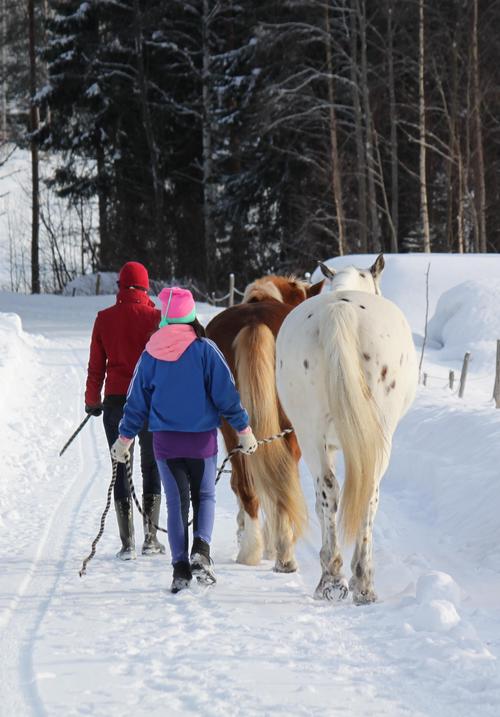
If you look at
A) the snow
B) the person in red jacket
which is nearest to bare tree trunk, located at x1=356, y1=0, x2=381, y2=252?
the snow

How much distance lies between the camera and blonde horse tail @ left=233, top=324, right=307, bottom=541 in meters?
5.38

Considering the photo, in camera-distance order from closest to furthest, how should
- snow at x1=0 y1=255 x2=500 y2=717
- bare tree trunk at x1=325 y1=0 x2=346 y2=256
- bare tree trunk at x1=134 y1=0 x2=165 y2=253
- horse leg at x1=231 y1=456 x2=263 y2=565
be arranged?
snow at x1=0 y1=255 x2=500 y2=717
horse leg at x1=231 y1=456 x2=263 y2=565
bare tree trunk at x1=325 y1=0 x2=346 y2=256
bare tree trunk at x1=134 y1=0 x2=165 y2=253

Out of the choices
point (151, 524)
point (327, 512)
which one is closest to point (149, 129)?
point (151, 524)

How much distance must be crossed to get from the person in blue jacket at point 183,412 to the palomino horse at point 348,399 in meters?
→ 0.38

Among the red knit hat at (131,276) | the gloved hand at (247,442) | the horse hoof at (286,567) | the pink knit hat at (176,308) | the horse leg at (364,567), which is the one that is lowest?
the horse hoof at (286,567)

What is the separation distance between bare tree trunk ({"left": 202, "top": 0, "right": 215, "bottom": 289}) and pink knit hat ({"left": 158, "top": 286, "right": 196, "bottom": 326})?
77.6 ft

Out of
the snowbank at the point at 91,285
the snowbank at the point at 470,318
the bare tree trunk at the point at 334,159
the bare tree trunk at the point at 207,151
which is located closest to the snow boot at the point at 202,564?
the snowbank at the point at 470,318

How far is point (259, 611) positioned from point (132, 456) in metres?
1.77

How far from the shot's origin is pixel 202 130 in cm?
2992

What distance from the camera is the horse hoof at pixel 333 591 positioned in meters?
4.65

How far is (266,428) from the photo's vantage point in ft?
18.0

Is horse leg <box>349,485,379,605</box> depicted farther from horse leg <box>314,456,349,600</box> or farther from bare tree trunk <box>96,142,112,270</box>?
bare tree trunk <box>96,142,112,270</box>

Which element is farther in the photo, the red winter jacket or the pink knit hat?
the red winter jacket

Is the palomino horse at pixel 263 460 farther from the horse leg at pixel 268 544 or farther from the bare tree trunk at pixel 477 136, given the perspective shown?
the bare tree trunk at pixel 477 136
